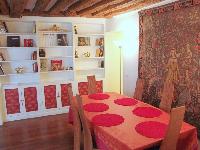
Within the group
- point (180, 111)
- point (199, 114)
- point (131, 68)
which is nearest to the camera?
point (180, 111)

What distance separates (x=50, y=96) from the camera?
5.12m

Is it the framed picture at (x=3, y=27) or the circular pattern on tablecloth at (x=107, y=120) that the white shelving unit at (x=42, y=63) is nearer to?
the framed picture at (x=3, y=27)

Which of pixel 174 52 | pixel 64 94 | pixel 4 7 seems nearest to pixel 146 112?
pixel 174 52

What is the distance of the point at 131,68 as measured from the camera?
509 centimetres

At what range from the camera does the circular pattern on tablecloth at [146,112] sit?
2874 millimetres

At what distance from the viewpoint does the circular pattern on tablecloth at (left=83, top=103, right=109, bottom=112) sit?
3.17m

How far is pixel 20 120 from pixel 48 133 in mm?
1134

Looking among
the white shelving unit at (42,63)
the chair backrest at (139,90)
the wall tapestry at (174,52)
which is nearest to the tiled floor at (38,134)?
the white shelving unit at (42,63)

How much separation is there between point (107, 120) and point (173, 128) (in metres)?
0.94

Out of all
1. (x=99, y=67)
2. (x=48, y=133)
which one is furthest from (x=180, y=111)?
(x=99, y=67)

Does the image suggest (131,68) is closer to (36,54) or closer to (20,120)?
(36,54)

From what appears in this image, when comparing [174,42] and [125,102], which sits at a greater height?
[174,42]

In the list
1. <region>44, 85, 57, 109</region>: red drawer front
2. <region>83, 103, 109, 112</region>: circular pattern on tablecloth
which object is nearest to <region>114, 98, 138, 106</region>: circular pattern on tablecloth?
<region>83, 103, 109, 112</region>: circular pattern on tablecloth

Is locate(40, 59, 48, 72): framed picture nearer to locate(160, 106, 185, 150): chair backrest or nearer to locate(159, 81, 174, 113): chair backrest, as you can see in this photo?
locate(159, 81, 174, 113): chair backrest
